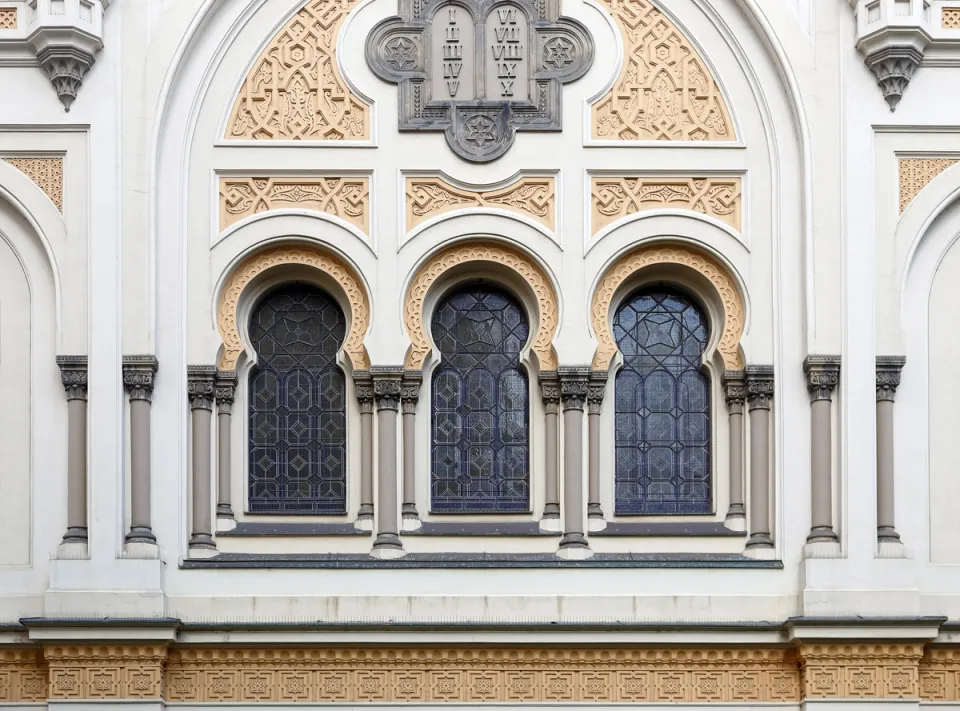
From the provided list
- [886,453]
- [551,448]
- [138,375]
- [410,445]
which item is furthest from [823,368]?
[138,375]

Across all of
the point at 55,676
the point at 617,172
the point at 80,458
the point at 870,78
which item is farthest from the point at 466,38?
the point at 55,676

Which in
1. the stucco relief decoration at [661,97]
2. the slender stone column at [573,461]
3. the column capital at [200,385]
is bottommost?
the slender stone column at [573,461]

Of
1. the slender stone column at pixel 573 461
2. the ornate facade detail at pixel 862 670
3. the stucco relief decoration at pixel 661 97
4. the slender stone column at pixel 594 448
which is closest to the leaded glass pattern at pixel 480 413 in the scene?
the slender stone column at pixel 573 461

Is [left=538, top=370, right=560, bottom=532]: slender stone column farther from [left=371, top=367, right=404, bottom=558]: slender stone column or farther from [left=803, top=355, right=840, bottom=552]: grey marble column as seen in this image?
[left=803, top=355, right=840, bottom=552]: grey marble column

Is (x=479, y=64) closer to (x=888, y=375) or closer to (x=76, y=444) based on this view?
(x=888, y=375)

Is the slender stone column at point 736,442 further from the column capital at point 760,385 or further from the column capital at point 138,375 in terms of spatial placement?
the column capital at point 138,375

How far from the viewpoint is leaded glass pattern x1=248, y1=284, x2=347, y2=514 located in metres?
21.4

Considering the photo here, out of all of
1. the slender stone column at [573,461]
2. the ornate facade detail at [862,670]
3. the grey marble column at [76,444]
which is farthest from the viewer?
the slender stone column at [573,461]

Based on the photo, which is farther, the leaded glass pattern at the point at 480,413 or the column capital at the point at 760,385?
the leaded glass pattern at the point at 480,413

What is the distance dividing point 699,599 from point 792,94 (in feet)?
13.5

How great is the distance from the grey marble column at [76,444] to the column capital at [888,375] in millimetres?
6157

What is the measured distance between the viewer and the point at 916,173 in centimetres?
2142

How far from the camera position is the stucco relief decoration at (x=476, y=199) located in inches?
850

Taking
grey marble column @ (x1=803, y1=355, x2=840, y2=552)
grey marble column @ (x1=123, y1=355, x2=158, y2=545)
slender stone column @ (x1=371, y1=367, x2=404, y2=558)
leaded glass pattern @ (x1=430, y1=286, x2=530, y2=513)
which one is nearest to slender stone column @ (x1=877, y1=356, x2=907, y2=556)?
grey marble column @ (x1=803, y1=355, x2=840, y2=552)
